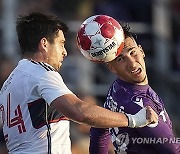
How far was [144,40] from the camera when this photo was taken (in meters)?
13.7

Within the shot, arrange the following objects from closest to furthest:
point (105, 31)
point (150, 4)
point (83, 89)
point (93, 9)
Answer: point (105, 31) → point (83, 89) → point (93, 9) → point (150, 4)

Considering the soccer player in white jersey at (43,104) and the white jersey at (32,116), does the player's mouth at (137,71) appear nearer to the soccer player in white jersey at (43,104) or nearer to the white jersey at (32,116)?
the soccer player in white jersey at (43,104)

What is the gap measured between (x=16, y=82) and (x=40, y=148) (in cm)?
58

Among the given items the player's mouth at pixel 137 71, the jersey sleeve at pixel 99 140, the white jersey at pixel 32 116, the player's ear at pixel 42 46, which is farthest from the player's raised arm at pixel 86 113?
the jersey sleeve at pixel 99 140

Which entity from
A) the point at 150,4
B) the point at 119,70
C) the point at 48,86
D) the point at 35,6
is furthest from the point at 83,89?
the point at 48,86

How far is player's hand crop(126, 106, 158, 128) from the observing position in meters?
6.54

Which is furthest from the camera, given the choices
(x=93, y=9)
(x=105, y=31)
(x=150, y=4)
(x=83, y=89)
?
(x=150, y=4)

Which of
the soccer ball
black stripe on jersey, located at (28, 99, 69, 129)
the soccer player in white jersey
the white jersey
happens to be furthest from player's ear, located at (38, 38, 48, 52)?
black stripe on jersey, located at (28, 99, 69, 129)

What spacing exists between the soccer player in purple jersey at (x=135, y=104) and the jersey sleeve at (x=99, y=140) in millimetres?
95

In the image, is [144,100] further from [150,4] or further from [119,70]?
[150,4]

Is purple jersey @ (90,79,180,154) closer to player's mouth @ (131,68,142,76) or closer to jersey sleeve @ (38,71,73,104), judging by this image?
player's mouth @ (131,68,142,76)

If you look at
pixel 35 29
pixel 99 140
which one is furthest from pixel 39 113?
pixel 99 140

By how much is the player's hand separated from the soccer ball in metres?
0.68

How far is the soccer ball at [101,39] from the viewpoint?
704cm
